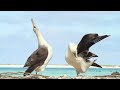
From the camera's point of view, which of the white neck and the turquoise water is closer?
the turquoise water

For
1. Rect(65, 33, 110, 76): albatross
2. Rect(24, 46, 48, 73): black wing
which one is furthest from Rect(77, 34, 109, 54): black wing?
Rect(24, 46, 48, 73): black wing

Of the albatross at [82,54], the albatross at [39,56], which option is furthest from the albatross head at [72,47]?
the albatross at [39,56]

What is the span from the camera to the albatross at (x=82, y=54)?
419 cm

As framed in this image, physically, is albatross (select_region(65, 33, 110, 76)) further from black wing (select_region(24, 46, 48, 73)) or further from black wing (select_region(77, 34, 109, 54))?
black wing (select_region(24, 46, 48, 73))

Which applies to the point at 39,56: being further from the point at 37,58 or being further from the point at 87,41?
the point at 87,41

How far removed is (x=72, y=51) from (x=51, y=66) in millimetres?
255

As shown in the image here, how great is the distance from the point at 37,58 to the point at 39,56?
0.09 feet

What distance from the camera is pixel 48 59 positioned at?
4.19 metres

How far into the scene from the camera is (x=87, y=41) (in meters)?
4.23

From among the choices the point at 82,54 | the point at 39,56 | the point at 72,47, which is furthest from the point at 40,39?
the point at 82,54

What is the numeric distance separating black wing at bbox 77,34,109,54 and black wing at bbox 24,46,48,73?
1.12 feet

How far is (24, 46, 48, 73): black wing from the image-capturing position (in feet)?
13.7
